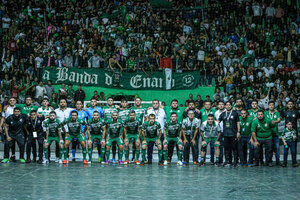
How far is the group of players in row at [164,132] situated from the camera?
13.7m

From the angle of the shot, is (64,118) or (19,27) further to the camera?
(19,27)

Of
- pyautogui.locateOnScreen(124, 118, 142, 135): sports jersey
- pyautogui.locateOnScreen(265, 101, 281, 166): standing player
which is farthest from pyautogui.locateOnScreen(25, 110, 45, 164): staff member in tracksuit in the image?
pyautogui.locateOnScreen(265, 101, 281, 166): standing player

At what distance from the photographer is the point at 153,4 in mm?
26719

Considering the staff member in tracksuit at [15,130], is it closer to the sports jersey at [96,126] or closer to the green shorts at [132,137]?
the sports jersey at [96,126]

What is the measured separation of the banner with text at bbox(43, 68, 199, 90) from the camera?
69.6ft

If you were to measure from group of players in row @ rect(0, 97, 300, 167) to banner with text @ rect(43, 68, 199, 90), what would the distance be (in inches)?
266

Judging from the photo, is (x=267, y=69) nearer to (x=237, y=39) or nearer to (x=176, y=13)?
(x=237, y=39)

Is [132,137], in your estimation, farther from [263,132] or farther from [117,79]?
[117,79]

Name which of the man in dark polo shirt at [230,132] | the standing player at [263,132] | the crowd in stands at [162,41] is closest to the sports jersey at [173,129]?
the man in dark polo shirt at [230,132]

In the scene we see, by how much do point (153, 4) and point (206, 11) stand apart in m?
3.13

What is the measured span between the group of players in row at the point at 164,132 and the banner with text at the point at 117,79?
22.1ft

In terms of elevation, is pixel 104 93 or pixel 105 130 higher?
pixel 104 93

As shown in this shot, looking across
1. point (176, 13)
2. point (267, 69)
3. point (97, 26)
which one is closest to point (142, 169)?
point (267, 69)

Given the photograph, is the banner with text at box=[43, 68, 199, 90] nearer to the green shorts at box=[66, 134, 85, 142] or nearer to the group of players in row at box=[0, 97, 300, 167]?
the group of players in row at box=[0, 97, 300, 167]
